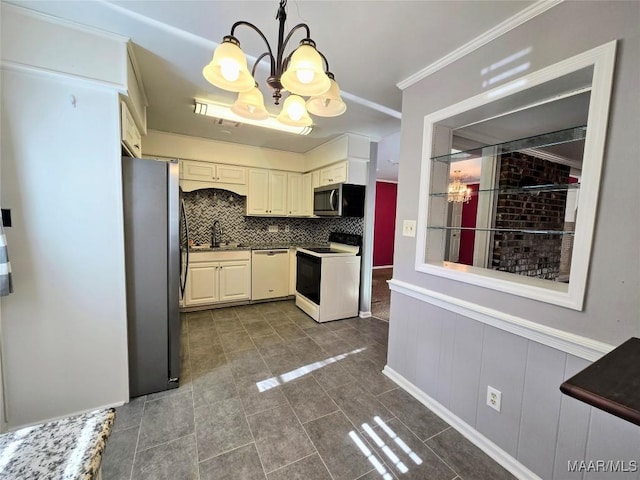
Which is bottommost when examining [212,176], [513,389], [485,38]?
[513,389]

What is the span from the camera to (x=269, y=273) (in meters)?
4.09

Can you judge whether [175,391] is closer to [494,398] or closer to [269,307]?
[269,307]

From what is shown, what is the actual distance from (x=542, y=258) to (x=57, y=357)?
12.9 feet

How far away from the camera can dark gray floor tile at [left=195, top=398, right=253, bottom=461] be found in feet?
5.11

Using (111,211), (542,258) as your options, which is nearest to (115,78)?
(111,211)

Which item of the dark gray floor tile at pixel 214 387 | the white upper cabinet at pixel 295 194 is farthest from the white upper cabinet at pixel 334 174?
the dark gray floor tile at pixel 214 387

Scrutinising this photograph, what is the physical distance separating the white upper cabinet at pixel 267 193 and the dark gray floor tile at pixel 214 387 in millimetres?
2451

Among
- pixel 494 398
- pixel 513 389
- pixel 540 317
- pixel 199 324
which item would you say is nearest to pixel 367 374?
pixel 494 398

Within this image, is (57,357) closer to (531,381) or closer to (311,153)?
(531,381)

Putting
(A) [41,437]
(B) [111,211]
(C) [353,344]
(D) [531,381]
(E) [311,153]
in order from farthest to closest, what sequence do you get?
(E) [311,153], (C) [353,344], (B) [111,211], (D) [531,381], (A) [41,437]

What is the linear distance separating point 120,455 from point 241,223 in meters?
3.23

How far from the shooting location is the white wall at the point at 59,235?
4.96 feet

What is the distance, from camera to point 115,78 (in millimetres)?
1664

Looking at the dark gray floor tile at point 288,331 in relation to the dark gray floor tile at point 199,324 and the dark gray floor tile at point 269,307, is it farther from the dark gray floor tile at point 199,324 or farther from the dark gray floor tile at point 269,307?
the dark gray floor tile at point 199,324
